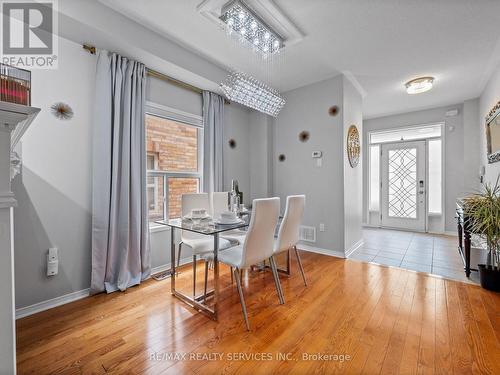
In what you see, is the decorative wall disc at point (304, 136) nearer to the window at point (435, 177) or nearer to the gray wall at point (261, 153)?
the gray wall at point (261, 153)

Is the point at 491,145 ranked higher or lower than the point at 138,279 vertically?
higher

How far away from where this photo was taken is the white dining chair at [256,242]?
180 centimetres

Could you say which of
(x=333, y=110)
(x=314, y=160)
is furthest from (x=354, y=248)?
(x=333, y=110)

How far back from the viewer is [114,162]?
233cm

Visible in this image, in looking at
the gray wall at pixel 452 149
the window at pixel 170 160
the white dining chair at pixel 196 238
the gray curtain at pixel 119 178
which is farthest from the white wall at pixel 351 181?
the gray curtain at pixel 119 178

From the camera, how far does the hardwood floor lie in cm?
140

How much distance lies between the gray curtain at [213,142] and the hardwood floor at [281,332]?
157 centimetres

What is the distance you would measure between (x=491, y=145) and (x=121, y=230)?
4.93 meters

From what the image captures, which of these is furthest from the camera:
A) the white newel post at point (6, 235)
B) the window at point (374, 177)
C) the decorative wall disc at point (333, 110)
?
the window at point (374, 177)

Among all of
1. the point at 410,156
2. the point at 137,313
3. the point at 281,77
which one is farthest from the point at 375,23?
the point at 410,156

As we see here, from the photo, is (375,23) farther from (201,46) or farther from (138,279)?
(138,279)

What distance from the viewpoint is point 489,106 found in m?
3.38

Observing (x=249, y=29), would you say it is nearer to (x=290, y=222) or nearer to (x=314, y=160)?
(x=290, y=222)

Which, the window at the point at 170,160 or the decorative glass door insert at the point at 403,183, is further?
the decorative glass door insert at the point at 403,183
